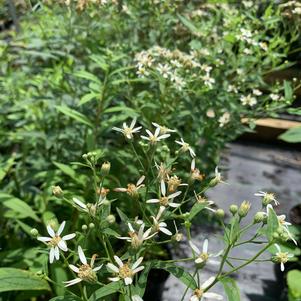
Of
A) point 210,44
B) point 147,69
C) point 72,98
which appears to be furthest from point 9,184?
point 210,44

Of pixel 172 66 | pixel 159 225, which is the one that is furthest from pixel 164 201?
pixel 172 66

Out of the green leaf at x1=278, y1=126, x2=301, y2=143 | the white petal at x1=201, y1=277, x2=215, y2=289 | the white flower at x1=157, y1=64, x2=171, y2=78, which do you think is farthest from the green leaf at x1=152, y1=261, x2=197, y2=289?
the white flower at x1=157, y1=64, x2=171, y2=78

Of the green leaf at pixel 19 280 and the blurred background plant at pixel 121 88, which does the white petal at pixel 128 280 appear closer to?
the green leaf at pixel 19 280

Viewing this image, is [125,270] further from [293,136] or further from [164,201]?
[293,136]

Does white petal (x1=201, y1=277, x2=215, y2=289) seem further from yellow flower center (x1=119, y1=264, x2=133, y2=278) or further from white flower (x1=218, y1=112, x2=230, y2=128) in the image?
white flower (x1=218, y1=112, x2=230, y2=128)

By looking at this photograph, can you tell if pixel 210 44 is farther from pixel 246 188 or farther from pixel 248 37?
pixel 246 188

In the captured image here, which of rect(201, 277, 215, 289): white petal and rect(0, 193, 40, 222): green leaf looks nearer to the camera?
rect(201, 277, 215, 289): white petal

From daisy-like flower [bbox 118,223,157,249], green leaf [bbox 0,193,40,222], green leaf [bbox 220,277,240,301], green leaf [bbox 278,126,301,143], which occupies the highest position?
daisy-like flower [bbox 118,223,157,249]
